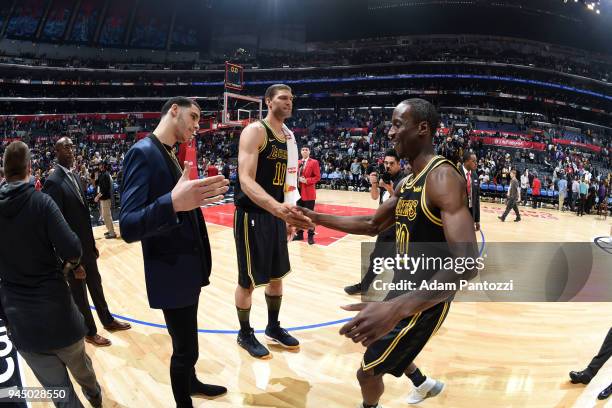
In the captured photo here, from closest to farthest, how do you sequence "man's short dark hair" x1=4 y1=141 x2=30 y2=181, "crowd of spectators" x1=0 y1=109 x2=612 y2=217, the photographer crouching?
Answer: "man's short dark hair" x1=4 y1=141 x2=30 y2=181 < the photographer crouching < "crowd of spectators" x1=0 y1=109 x2=612 y2=217

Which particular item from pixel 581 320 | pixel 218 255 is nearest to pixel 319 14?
pixel 218 255

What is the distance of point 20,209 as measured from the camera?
6.32 feet

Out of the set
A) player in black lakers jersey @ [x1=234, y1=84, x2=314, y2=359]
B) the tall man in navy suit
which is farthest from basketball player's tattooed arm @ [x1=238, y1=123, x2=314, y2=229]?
the tall man in navy suit

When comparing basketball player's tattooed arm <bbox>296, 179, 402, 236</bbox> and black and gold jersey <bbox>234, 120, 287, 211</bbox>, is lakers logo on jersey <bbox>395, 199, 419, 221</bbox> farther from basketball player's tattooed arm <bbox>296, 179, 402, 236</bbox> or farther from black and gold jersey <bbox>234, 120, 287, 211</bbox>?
black and gold jersey <bbox>234, 120, 287, 211</bbox>

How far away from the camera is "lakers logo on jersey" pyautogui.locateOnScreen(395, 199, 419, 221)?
76.2 inches

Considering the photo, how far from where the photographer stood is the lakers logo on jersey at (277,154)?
10.7 feet

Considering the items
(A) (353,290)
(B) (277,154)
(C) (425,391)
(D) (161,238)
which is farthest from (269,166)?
(A) (353,290)

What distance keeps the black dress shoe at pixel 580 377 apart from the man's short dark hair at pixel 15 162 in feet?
13.6

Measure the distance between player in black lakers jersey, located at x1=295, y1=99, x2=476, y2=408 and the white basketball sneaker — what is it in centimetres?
76

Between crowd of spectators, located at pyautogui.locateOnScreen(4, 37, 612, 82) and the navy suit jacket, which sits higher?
crowd of spectators, located at pyautogui.locateOnScreen(4, 37, 612, 82)

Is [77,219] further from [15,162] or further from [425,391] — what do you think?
[425,391]

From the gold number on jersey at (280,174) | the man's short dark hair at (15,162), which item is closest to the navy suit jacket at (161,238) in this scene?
the man's short dark hair at (15,162)

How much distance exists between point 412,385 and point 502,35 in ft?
120

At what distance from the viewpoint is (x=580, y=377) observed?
295cm
